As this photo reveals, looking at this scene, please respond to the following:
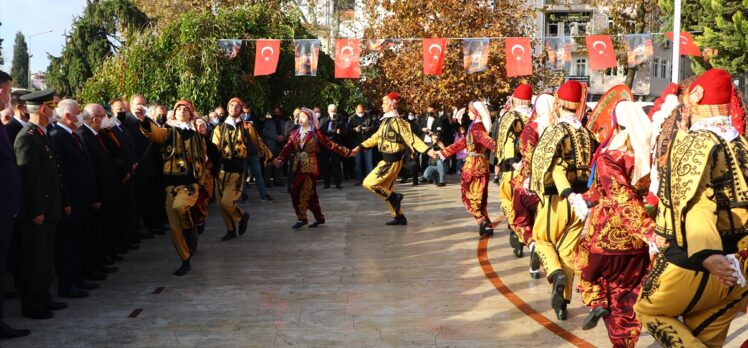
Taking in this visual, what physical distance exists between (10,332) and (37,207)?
1.06m

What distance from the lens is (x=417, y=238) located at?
1120 cm

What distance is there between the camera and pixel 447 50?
2375cm

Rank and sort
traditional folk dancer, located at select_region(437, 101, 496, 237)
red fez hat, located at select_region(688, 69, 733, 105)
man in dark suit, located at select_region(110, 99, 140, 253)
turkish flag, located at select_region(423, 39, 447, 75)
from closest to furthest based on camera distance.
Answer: red fez hat, located at select_region(688, 69, 733, 105)
man in dark suit, located at select_region(110, 99, 140, 253)
traditional folk dancer, located at select_region(437, 101, 496, 237)
turkish flag, located at select_region(423, 39, 447, 75)

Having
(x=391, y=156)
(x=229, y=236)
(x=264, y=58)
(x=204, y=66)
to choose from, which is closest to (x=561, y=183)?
(x=391, y=156)

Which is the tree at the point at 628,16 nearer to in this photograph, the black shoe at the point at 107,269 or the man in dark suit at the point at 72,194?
the black shoe at the point at 107,269

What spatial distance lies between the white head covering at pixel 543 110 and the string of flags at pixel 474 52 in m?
10.0

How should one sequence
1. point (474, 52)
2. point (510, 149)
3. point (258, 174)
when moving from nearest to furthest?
1. point (510, 149)
2. point (258, 174)
3. point (474, 52)

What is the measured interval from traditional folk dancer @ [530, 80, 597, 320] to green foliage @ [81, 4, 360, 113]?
13469 millimetres

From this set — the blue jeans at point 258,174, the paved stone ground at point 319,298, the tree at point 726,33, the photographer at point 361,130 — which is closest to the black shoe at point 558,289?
the paved stone ground at point 319,298

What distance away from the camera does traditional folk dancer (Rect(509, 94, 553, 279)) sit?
26.3ft

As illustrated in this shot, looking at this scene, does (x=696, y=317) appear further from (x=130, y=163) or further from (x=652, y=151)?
(x=130, y=163)

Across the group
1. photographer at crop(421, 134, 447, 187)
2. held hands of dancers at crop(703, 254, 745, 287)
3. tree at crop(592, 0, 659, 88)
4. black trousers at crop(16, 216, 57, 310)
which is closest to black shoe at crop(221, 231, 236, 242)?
black trousers at crop(16, 216, 57, 310)

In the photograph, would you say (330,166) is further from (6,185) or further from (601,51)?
(6,185)

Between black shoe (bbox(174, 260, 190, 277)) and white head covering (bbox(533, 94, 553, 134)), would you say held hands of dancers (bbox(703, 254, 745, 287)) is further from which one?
black shoe (bbox(174, 260, 190, 277))
